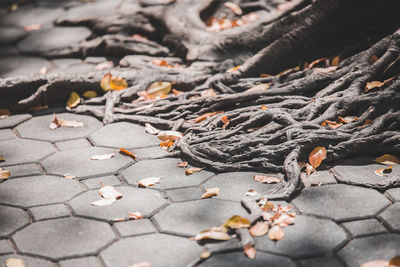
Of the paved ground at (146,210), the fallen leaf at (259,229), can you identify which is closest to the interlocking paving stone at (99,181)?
the paved ground at (146,210)

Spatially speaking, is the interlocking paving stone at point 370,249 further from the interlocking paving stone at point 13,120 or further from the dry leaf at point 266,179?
the interlocking paving stone at point 13,120

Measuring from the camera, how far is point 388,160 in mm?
2777

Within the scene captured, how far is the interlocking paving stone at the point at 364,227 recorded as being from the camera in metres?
2.15

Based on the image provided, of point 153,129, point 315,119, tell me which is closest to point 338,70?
point 315,119

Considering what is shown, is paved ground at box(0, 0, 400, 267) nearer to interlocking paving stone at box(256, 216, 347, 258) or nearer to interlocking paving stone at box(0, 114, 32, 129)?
interlocking paving stone at box(256, 216, 347, 258)

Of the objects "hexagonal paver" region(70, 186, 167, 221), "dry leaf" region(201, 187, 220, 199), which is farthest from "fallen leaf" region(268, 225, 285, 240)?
"hexagonal paver" region(70, 186, 167, 221)

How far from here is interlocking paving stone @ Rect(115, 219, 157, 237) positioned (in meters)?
2.22

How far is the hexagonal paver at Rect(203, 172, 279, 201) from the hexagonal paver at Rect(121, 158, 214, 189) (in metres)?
0.08

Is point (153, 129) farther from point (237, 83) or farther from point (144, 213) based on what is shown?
point (144, 213)

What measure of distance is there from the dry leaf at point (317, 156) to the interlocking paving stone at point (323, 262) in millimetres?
828

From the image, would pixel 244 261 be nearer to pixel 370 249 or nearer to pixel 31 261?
pixel 370 249

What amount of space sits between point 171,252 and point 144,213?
0.36m

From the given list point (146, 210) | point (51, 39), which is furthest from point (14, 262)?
point (51, 39)

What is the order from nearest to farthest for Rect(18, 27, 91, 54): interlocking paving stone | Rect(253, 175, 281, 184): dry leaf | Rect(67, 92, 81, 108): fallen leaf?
Rect(253, 175, 281, 184): dry leaf < Rect(67, 92, 81, 108): fallen leaf < Rect(18, 27, 91, 54): interlocking paving stone
